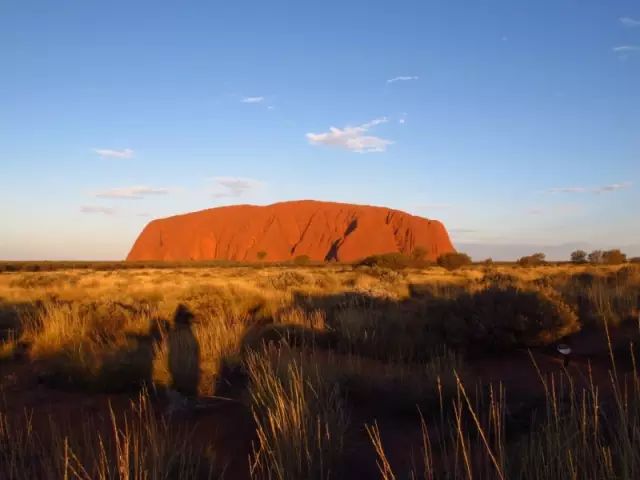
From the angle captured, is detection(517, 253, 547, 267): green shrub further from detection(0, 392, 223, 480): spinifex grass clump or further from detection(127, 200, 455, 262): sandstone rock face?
detection(0, 392, 223, 480): spinifex grass clump

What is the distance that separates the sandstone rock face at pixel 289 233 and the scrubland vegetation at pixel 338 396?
4138 inches

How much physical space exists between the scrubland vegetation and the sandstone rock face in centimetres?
10510

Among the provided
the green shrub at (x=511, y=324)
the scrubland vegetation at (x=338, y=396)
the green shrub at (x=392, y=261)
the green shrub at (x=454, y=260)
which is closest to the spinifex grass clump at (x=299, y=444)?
the scrubland vegetation at (x=338, y=396)

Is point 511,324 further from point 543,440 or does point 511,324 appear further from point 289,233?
point 289,233

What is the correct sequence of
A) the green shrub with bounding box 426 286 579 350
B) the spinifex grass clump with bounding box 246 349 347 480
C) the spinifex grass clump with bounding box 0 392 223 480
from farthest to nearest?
the green shrub with bounding box 426 286 579 350, the spinifex grass clump with bounding box 246 349 347 480, the spinifex grass clump with bounding box 0 392 223 480

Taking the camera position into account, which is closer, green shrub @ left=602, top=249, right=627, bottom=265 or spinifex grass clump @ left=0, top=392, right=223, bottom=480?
spinifex grass clump @ left=0, top=392, right=223, bottom=480

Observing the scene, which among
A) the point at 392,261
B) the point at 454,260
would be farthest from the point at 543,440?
the point at 454,260

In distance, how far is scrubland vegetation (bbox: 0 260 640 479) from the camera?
127 inches

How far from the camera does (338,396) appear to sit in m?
5.14

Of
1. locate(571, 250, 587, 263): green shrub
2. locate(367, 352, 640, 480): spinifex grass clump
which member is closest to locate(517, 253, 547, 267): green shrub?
locate(571, 250, 587, 263): green shrub

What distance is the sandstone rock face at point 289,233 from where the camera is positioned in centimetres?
11894

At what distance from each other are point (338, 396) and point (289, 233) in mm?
126865

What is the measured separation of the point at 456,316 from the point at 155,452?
6.47 meters

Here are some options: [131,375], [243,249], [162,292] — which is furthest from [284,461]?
[243,249]
